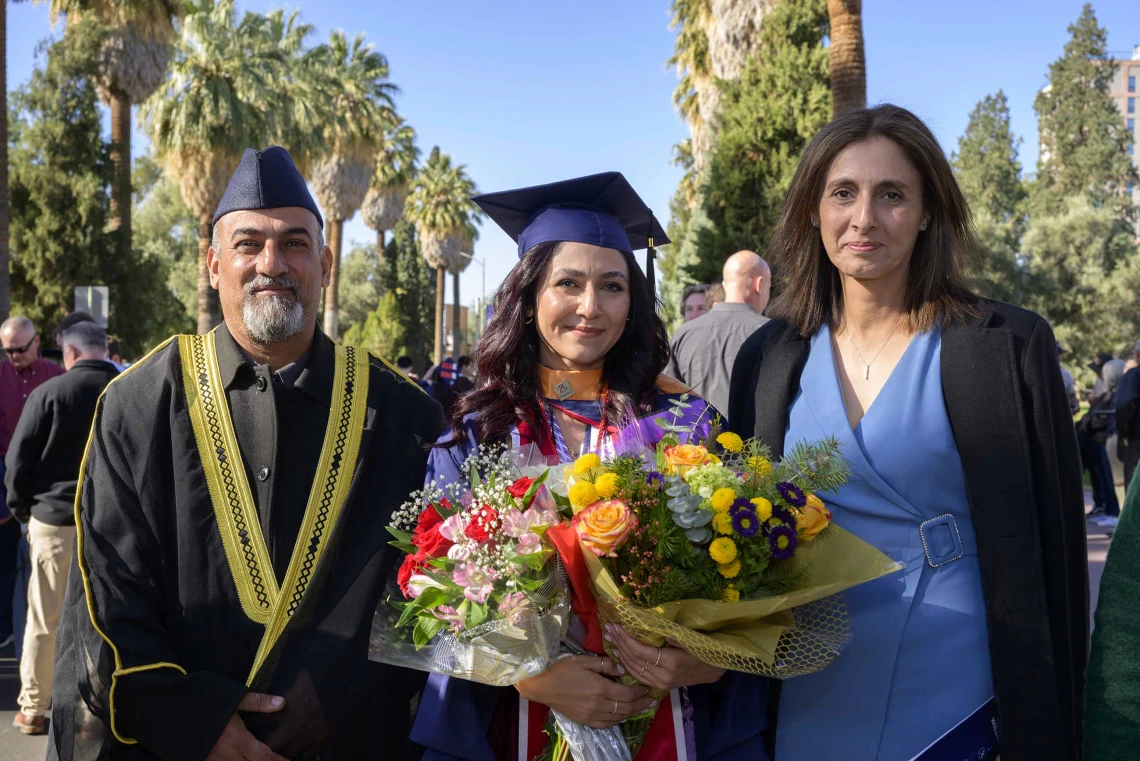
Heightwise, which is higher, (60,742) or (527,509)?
(527,509)

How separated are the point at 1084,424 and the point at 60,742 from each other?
37.6 feet

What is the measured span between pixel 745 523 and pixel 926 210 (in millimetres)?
1100

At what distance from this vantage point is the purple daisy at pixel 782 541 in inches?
76.1

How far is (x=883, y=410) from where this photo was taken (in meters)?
2.35

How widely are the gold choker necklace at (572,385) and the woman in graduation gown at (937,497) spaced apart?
0.52 metres

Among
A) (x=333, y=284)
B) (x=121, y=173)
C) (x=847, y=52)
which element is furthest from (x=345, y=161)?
(x=847, y=52)

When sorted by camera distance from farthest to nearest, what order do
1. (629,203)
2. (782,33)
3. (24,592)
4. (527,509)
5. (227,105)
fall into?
(227,105) → (782,33) → (24,592) → (629,203) → (527,509)

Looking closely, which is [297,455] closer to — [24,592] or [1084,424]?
[24,592]

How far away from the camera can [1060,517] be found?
2209 millimetres

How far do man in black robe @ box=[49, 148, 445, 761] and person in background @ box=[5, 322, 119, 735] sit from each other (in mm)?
3060

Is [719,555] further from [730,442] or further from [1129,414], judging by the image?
[1129,414]

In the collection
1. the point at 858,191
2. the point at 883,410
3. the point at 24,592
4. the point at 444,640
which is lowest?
the point at 24,592

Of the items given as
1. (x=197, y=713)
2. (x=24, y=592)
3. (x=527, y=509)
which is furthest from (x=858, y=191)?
(x=24, y=592)

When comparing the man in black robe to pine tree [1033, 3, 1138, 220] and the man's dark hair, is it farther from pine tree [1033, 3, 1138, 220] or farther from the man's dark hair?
pine tree [1033, 3, 1138, 220]
